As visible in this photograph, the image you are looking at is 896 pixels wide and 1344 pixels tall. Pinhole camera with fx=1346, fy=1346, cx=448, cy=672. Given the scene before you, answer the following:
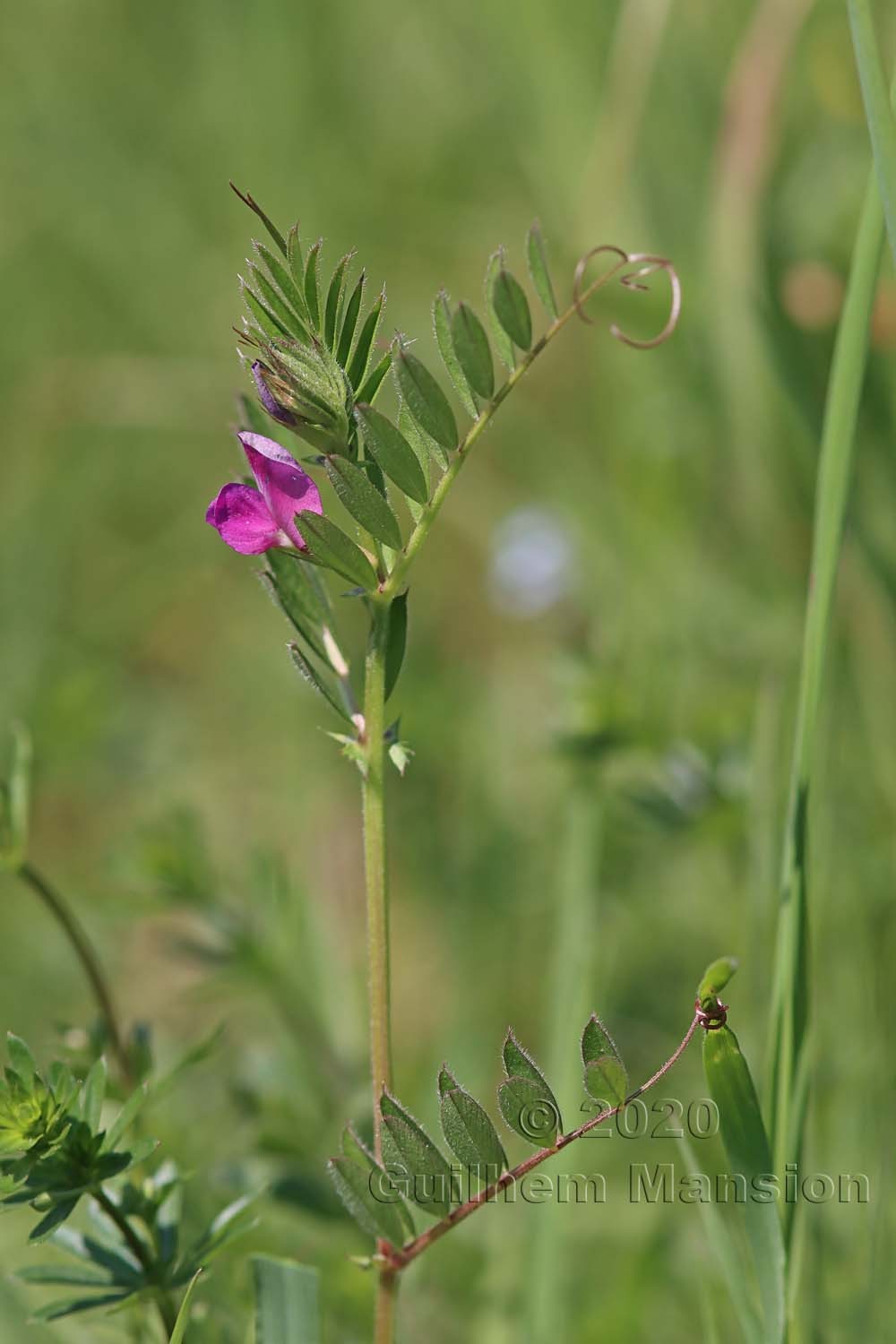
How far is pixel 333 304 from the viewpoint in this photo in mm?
888

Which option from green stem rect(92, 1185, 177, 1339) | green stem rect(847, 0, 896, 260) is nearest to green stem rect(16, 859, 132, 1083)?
green stem rect(92, 1185, 177, 1339)

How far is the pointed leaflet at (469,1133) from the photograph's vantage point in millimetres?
896

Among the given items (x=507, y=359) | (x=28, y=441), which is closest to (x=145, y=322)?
(x=28, y=441)

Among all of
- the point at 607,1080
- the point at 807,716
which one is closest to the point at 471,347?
the point at 807,716

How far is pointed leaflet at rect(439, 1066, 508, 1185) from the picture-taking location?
35.3 inches

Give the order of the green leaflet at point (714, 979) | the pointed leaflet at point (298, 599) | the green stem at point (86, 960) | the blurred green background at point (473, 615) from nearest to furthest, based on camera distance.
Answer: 1. the green leaflet at point (714, 979)
2. the pointed leaflet at point (298, 599)
3. the green stem at point (86, 960)
4. the blurred green background at point (473, 615)

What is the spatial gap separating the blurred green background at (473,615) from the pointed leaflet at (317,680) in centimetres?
42

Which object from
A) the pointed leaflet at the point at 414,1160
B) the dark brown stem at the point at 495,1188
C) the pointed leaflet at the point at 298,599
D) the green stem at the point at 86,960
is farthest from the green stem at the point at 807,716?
the green stem at the point at 86,960

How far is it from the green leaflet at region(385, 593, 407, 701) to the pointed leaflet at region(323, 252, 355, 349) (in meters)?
0.18

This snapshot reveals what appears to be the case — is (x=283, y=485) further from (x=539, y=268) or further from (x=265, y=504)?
(x=539, y=268)

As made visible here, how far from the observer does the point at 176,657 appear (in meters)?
3.16

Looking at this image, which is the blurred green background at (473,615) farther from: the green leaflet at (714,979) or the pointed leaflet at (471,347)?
the pointed leaflet at (471,347)

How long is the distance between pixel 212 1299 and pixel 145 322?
272 cm

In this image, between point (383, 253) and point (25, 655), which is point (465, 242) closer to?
point (383, 253)
